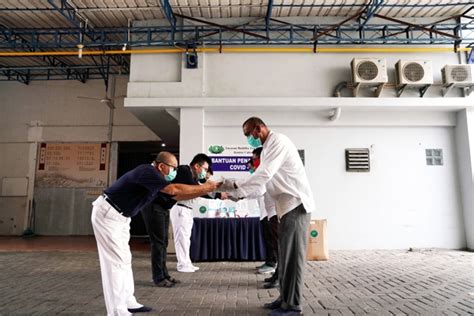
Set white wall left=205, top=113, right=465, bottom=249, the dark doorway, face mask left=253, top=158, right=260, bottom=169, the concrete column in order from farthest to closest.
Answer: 1. the dark doorway
2. white wall left=205, top=113, right=465, bottom=249
3. the concrete column
4. face mask left=253, top=158, right=260, bottom=169

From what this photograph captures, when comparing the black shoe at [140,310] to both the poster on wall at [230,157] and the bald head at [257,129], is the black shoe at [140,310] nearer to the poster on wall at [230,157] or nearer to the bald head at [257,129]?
the bald head at [257,129]

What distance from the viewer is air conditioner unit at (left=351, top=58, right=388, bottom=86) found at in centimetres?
714

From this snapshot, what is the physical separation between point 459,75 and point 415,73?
93cm

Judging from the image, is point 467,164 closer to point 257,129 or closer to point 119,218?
point 257,129

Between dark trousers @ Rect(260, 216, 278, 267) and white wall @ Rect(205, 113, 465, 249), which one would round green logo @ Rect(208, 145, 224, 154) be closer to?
white wall @ Rect(205, 113, 465, 249)

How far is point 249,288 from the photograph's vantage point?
13.2 feet

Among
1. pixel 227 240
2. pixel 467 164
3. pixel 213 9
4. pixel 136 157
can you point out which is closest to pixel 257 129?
pixel 227 240

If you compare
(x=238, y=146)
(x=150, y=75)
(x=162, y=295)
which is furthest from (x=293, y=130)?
(x=162, y=295)

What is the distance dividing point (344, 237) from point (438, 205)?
7.40 ft

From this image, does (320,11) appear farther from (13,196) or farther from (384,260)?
(13,196)

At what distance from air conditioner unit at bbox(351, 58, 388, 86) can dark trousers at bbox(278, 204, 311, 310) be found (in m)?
5.21

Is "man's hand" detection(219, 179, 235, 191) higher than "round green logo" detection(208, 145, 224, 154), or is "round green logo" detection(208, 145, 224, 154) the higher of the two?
"round green logo" detection(208, 145, 224, 154)

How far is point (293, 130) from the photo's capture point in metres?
7.69

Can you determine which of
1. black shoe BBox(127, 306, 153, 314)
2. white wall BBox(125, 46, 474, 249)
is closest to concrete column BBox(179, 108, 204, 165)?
white wall BBox(125, 46, 474, 249)
